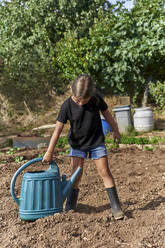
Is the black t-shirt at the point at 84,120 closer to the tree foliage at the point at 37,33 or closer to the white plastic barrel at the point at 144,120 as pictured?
the white plastic barrel at the point at 144,120

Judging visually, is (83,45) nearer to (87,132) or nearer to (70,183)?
(87,132)

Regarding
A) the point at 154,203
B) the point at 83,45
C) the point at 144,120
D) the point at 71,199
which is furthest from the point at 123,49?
the point at 71,199

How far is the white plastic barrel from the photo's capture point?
8047 mm

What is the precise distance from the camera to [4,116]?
12.4 metres

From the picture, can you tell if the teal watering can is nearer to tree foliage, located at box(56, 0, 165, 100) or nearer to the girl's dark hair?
the girl's dark hair

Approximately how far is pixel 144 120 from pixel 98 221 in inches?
216

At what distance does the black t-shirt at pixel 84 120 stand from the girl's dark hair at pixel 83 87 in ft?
0.53

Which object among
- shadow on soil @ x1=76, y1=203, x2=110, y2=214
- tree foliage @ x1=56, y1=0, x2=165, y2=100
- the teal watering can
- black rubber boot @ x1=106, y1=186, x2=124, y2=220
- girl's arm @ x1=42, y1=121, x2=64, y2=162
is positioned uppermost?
tree foliage @ x1=56, y1=0, x2=165, y2=100

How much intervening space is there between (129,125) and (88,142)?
17.7 feet

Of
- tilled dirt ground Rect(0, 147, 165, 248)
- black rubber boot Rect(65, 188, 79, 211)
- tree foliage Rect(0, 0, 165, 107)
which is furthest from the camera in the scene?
tree foliage Rect(0, 0, 165, 107)

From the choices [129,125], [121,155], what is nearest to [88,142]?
[121,155]

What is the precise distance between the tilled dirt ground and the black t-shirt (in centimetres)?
32

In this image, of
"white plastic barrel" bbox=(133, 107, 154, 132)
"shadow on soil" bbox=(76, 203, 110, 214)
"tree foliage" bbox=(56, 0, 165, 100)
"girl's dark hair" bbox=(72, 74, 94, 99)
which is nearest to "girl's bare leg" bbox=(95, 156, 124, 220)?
"shadow on soil" bbox=(76, 203, 110, 214)

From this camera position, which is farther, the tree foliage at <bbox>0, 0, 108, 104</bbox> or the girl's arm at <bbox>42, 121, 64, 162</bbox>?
the tree foliage at <bbox>0, 0, 108, 104</bbox>
